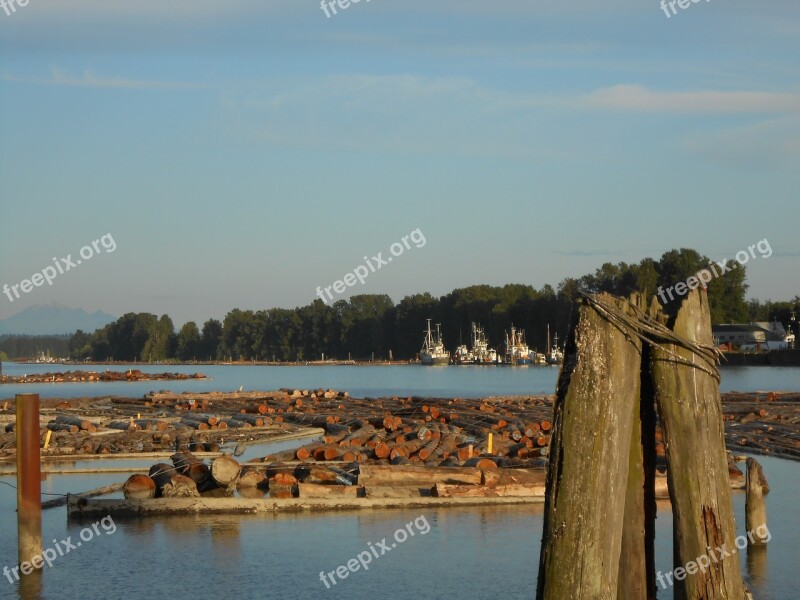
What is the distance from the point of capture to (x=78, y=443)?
1187 inches

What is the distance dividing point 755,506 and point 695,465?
394 inches

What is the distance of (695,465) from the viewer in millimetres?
6371

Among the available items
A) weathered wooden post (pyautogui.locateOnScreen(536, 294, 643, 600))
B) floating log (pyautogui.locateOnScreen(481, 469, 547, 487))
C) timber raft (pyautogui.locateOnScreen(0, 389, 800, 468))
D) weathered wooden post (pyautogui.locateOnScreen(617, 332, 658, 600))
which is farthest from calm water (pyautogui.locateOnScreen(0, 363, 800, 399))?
weathered wooden post (pyautogui.locateOnScreen(536, 294, 643, 600))

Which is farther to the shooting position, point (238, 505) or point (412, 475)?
point (412, 475)

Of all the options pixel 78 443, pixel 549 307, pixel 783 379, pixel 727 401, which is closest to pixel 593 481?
pixel 78 443

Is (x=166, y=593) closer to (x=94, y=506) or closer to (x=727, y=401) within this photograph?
(x=94, y=506)

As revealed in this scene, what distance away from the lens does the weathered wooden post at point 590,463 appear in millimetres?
6094

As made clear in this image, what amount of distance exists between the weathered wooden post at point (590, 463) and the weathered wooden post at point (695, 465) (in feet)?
0.84

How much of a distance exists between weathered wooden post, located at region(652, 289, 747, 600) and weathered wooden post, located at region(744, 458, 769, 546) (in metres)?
9.28

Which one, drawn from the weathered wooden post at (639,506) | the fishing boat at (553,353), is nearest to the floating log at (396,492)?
the weathered wooden post at (639,506)

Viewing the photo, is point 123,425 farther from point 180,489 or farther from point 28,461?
point 28,461

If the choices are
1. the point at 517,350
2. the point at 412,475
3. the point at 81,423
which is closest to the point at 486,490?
the point at 412,475

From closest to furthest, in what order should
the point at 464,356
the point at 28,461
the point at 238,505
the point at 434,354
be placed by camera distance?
1. the point at 28,461
2. the point at 238,505
3. the point at 434,354
4. the point at 464,356

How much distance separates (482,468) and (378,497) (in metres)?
2.19
